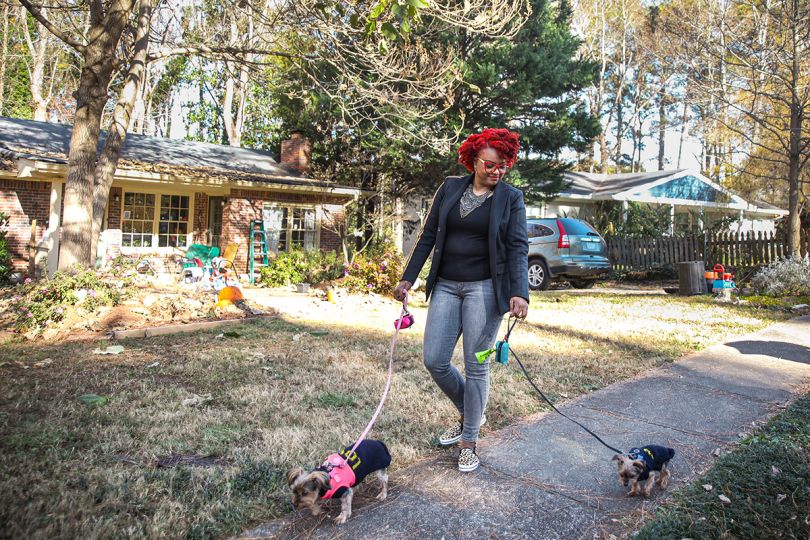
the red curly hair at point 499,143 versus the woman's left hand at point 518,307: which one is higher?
the red curly hair at point 499,143

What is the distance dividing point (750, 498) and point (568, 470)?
0.87 m

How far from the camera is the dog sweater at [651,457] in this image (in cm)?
271

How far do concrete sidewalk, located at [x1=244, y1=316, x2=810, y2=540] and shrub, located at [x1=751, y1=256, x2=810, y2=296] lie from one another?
6.88 meters

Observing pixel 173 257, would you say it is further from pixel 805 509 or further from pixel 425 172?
pixel 805 509

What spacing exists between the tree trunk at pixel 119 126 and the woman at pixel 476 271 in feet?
22.7

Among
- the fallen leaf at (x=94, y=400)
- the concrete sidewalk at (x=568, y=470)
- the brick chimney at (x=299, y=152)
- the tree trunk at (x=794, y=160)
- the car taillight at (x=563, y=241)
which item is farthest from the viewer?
the brick chimney at (x=299, y=152)

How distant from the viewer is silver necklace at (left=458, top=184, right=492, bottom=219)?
3.12m

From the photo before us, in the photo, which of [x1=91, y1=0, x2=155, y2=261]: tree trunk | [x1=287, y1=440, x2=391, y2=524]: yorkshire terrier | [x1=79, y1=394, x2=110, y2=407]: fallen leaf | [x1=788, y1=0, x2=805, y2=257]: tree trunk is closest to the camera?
[x1=287, y1=440, x2=391, y2=524]: yorkshire terrier

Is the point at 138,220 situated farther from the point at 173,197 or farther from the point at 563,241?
the point at 563,241

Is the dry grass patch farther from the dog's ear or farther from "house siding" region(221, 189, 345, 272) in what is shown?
"house siding" region(221, 189, 345, 272)

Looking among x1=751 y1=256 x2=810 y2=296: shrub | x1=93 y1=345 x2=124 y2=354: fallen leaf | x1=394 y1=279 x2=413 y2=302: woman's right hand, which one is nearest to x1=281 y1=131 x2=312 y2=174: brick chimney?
x1=93 y1=345 x2=124 y2=354: fallen leaf

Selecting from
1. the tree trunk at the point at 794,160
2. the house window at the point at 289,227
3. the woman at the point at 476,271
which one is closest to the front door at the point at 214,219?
the house window at the point at 289,227

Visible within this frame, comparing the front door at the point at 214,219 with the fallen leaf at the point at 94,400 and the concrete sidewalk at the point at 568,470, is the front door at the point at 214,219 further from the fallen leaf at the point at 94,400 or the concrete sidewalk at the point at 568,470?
the concrete sidewalk at the point at 568,470

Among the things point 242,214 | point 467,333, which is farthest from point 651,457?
point 242,214
